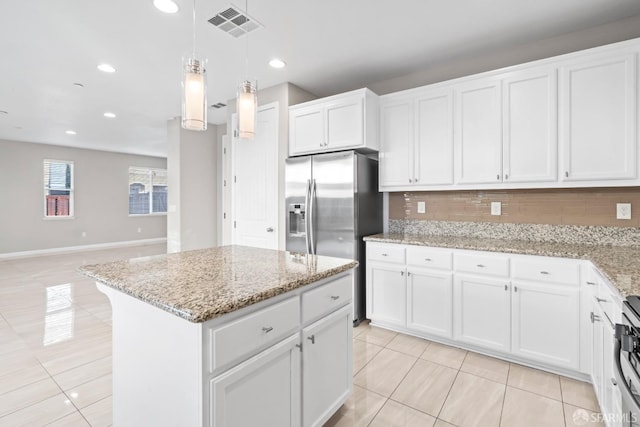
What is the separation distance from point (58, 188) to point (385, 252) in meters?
8.50

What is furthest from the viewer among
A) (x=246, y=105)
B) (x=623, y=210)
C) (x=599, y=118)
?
(x=623, y=210)

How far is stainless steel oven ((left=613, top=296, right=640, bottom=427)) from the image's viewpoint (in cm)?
109

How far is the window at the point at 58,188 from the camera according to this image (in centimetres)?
751

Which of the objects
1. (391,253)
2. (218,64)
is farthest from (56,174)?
(391,253)

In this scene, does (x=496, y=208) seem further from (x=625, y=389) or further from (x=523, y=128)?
(x=625, y=389)

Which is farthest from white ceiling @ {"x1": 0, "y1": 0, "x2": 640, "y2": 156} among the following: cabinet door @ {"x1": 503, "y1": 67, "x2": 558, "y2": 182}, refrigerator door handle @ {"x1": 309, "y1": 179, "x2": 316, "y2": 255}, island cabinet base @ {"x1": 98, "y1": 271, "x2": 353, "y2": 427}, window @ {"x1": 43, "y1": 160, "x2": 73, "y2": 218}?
window @ {"x1": 43, "y1": 160, "x2": 73, "y2": 218}

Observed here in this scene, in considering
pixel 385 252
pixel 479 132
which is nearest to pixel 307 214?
pixel 385 252

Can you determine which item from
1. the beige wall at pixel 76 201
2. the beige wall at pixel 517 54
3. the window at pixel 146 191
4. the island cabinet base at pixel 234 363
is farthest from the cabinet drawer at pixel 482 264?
the window at pixel 146 191

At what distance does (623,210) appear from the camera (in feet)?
8.06

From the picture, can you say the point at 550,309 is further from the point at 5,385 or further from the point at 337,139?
the point at 5,385

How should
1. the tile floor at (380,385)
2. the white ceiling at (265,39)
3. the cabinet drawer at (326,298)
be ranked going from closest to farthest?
the cabinet drawer at (326,298) < the tile floor at (380,385) < the white ceiling at (265,39)

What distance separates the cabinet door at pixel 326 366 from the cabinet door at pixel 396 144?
5.77ft

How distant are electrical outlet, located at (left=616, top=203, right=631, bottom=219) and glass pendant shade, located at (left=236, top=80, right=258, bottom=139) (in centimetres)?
286

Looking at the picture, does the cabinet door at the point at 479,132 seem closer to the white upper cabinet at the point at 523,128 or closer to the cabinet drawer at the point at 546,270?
the white upper cabinet at the point at 523,128
